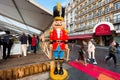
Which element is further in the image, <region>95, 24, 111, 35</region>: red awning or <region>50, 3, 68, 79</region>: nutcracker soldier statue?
<region>95, 24, 111, 35</region>: red awning

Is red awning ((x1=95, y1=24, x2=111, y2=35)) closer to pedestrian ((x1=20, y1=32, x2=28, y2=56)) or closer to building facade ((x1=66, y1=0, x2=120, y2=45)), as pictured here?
building facade ((x1=66, y1=0, x2=120, y2=45))

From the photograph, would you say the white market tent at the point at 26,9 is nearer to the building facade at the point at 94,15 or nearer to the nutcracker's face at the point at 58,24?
the nutcracker's face at the point at 58,24

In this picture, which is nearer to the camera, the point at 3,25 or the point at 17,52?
the point at 17,52

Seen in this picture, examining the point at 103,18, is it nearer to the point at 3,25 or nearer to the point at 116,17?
the point at 116,17

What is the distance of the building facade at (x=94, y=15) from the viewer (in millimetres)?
35156

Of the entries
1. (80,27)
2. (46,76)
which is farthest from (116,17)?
(46,76)

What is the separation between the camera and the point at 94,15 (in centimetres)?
4366

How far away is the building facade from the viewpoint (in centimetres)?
3516

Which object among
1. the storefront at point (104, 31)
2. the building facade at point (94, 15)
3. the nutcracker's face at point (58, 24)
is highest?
the building facade at point (94, 15)

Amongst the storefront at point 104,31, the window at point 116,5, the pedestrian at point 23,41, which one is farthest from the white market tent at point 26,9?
the window at point 116,5

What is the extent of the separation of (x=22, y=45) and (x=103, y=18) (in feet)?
109

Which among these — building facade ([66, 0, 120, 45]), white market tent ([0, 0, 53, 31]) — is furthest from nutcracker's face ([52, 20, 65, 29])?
building facade ([66, 0, 120, 45])

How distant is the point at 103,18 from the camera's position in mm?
39625

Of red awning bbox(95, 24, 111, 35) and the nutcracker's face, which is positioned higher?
red awning bbox(95, 24, 111, 35)
